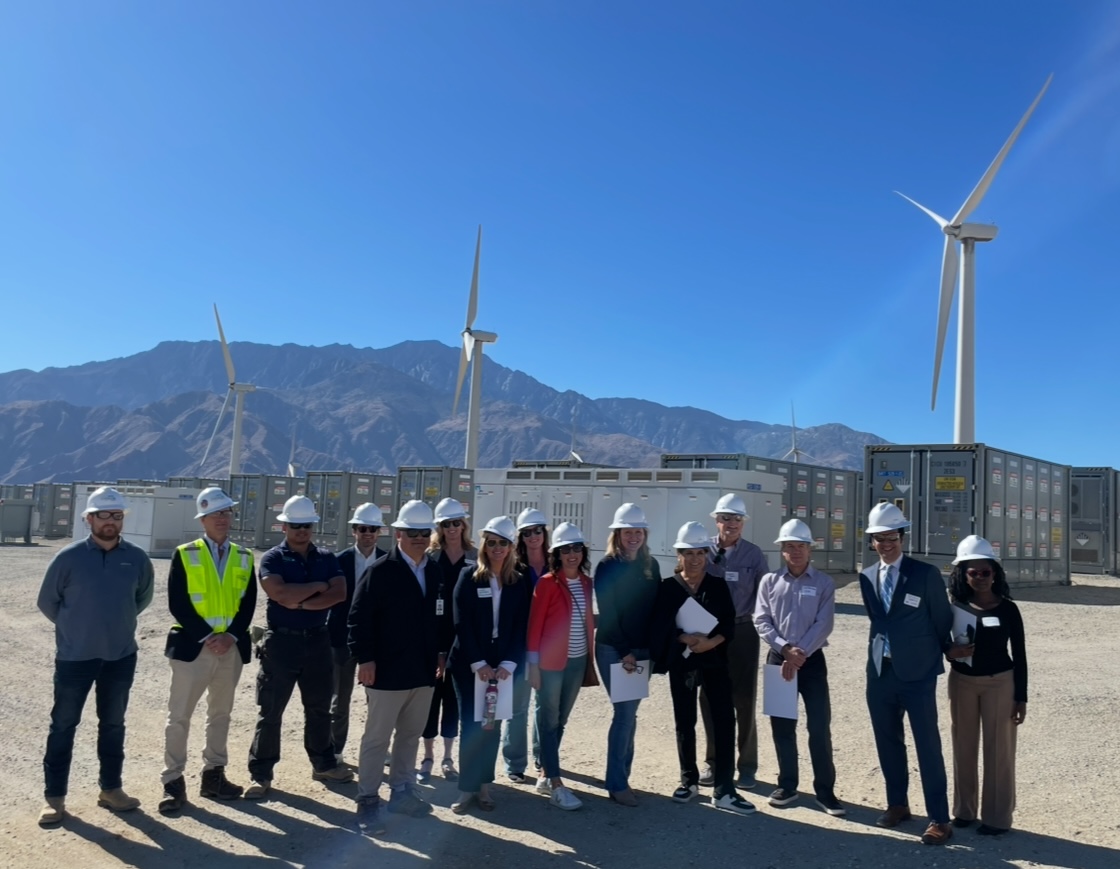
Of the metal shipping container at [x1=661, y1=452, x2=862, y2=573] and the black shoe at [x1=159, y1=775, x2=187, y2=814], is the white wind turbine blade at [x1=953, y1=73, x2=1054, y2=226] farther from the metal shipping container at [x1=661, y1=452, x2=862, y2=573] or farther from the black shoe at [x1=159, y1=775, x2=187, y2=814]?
the black shoe at [x1=159, y1=775, x2=187, y2=814]

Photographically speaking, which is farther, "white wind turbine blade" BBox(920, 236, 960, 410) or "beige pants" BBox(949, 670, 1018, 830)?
"white wind turbine blade" BBox(920, 236, 960, 410)

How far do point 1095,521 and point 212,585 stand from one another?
24528 millimetres

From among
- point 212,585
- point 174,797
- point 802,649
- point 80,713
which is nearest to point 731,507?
point 802,649

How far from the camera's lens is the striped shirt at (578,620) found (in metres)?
5.75

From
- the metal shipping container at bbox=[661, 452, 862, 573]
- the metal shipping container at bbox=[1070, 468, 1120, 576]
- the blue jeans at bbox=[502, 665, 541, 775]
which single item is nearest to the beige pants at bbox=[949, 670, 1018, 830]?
the blue jeans at bbox=[502, 665, 541, 775]

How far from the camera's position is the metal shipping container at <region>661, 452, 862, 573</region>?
22484mm

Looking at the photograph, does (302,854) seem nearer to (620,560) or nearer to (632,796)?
(632,796)

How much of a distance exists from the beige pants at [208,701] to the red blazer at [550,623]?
74.4 inches

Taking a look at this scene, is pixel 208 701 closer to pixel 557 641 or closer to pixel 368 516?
pixel 368 516

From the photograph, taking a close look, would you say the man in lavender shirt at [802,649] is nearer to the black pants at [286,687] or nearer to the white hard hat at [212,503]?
the black pants at [286,687]

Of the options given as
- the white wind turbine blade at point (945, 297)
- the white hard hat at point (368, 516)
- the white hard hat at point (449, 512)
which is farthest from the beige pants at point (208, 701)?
the white wind turbine blade at point (945, 297)

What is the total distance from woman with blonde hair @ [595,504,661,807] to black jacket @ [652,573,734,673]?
0.24 ft

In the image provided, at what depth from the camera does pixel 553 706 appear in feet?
18.7

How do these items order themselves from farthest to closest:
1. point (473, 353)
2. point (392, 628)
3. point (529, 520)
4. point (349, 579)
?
point (473, 353) < point (349, 579) < point (529, 520) < point (392, 628)
